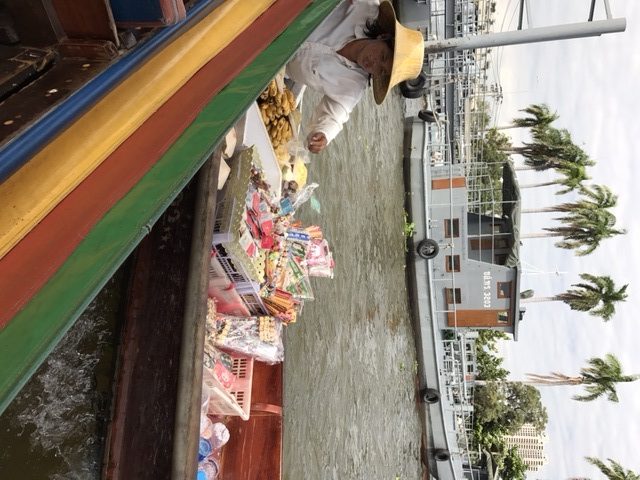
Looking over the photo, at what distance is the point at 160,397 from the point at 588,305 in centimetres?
2334

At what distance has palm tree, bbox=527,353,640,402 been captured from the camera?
20484 millimetres

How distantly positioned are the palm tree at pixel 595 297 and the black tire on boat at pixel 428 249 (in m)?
14.2

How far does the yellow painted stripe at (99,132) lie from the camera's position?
1066 millimetres

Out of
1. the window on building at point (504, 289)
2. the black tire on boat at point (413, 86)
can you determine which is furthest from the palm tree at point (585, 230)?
the black tire on boat at point (413, 86)

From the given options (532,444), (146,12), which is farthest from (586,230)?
(532,444)

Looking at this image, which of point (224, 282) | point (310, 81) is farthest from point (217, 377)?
point (310, 81)

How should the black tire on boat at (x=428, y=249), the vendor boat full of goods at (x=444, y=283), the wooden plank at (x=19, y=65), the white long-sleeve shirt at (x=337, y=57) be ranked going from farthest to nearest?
the vendor boat full of goods at (x=444, y=283), the black tire on boat at (x=428, y=249), the white long-sleeve shirt at (x=337, y=57), the wooden plank at (x=19, y=65)

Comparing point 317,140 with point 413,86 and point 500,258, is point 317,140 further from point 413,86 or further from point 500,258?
point 500,258

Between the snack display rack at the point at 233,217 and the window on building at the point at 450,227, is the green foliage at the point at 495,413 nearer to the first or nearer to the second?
the window on building at the point at 450,227

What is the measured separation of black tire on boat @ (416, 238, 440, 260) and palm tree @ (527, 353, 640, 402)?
1508 cm

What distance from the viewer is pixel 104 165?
4.28 feet

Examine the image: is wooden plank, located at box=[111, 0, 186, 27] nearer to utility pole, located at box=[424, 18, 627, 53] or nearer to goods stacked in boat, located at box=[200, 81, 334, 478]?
goods stacked in boat, located at box=[200, 81, 334, 478]

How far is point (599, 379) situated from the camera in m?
20.8

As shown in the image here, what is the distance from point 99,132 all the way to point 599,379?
2372 cm
